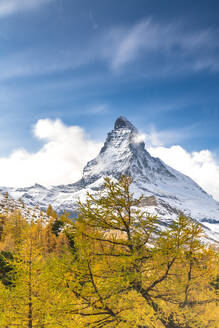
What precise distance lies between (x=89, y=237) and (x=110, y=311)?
2.12 metres

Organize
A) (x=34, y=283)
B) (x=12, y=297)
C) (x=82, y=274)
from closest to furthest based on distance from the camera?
(x=82, y=274), (x=12, y=297), (x=34, y=283)

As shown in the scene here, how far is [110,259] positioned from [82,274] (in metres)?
1.09

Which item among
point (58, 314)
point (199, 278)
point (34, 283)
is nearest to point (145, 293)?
point (199, 278)

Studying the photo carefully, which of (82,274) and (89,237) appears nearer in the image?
(82,274)

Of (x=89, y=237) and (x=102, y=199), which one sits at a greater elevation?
(x=102, y=199)

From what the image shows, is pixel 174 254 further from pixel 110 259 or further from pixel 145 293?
pixel 110 259

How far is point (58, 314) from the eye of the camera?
250 inches

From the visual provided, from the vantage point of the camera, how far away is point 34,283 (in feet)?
34.2

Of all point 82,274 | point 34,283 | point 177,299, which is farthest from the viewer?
point 34,283

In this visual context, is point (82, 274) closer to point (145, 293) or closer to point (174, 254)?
point (145, 293)

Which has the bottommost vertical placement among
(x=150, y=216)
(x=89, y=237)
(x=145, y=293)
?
(x=145, y=293)

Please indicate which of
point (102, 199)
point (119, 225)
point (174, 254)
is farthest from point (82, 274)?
point (174, 254)

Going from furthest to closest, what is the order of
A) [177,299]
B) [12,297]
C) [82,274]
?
[12,297], [177,299], [82,274]

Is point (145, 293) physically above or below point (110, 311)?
above
